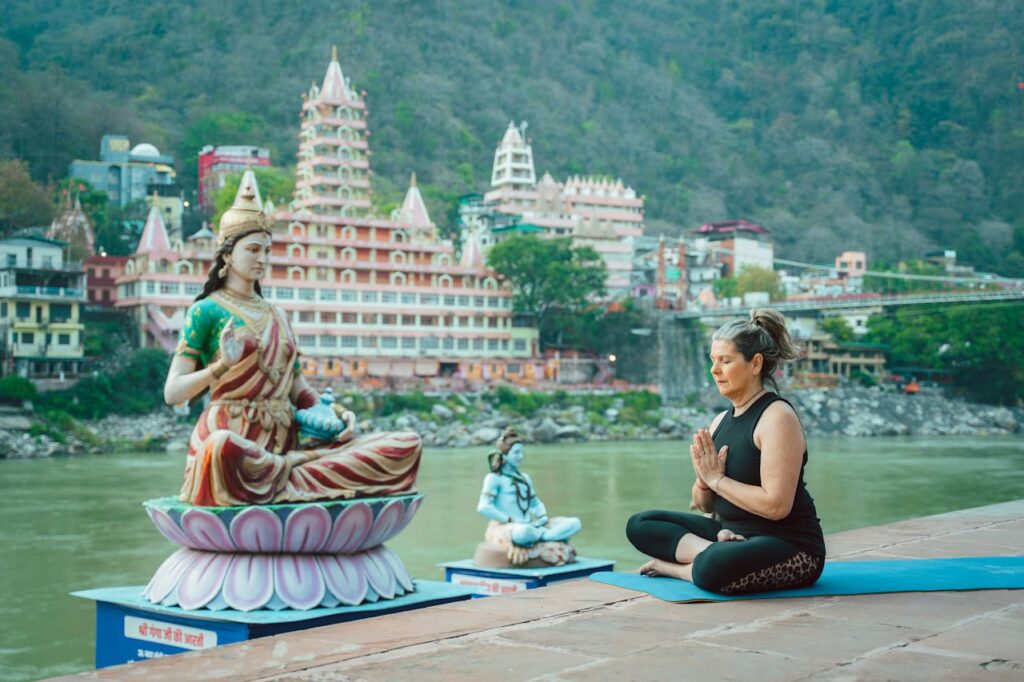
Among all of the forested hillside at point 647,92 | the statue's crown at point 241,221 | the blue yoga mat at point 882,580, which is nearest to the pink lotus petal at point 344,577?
the statue's crown at point 241,221

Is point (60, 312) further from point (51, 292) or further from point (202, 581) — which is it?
point (202, 581)

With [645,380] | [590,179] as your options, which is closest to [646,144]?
[590,179]

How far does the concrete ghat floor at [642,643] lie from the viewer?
8.43 feet

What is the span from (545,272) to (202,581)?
107 feet

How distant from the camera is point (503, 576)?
6410mm

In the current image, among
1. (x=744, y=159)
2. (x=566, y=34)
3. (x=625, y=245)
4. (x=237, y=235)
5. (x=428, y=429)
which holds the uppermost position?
(x=566, y=34)

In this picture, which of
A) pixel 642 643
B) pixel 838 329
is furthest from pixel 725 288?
pixel 642 643

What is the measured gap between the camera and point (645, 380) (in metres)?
39.9

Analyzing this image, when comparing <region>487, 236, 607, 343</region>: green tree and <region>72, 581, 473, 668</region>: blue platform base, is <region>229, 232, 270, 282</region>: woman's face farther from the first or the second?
<region>487, 236, 607, 343</region>: green tree

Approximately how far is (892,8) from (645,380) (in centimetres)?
5227

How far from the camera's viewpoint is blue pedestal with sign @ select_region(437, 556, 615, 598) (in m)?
6.35

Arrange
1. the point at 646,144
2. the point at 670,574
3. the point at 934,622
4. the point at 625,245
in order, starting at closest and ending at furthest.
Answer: the point at 934,622
the point at 670,574
the point at 625,245
the point at 646,144

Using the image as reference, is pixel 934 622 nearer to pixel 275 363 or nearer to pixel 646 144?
pixel 275 363

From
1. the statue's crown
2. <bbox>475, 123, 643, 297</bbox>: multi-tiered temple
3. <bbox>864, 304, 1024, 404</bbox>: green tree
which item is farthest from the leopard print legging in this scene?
<bbox>475, 123, 643, 297</bbox>: multi-tiered temple
